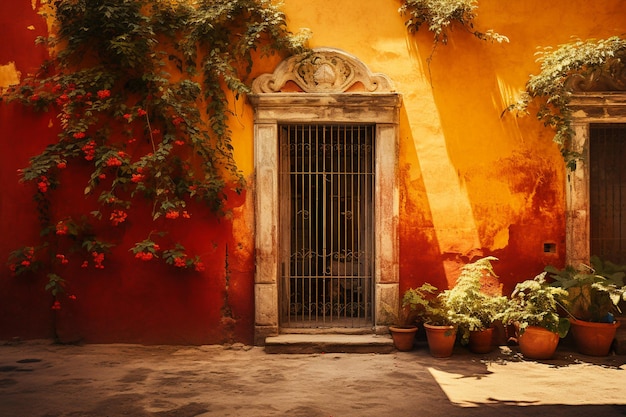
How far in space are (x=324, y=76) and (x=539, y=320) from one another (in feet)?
11.8

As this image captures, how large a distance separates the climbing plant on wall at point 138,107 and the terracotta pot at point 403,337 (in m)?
2.35

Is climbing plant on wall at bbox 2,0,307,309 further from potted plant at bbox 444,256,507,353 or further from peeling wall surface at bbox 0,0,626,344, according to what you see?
potted plant at bbox 444,256,507,353

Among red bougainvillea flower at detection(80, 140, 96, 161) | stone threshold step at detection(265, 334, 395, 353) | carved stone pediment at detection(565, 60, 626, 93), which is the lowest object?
stone threshold step at detection(265, 334, 395, 353)

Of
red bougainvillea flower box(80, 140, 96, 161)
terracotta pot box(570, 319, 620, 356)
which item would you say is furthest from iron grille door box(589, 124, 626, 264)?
red bougainvillea flower box(80, 140, 96, 161)

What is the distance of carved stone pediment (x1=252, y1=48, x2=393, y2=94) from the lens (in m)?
6.67

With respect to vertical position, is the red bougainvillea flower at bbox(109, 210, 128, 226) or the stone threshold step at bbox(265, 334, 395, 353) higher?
the red bougainvillea flower at bbox(109, 210, 128, 226)

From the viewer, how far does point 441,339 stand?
20.0 ft

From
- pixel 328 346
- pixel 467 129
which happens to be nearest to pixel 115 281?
pixel 328 346

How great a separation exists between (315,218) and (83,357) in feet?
10.3

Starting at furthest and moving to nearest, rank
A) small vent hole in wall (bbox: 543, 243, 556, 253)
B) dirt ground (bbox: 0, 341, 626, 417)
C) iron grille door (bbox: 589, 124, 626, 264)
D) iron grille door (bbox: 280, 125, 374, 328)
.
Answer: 1. iron grille door (bbox: 589, 124, 626, 264)
2. iron grille door (bbox: 280, 125, 374, 328)
3. small vent hole in wall (bbox: 543, 243, 556, 253)
4. dirt ground (bbox: 0, 341, 626, 417)

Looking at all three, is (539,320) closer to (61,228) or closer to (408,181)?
(408,181)

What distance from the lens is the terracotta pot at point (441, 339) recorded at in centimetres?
607

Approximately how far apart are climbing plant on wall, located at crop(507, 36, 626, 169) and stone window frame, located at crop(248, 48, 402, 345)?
61.8 inches

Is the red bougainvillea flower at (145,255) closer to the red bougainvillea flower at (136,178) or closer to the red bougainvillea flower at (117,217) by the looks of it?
the red bougainvillea flower at (117,217)
